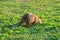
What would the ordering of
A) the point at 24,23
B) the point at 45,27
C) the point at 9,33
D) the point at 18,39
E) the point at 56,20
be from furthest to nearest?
Answer: the point at 56,20 → the point at 24,23 → the point at 45,27 → the point at 9,33 → the point at 18,39

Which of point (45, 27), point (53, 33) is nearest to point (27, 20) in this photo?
point (45, 27)

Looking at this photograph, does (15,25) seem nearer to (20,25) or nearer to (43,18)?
(20,25)

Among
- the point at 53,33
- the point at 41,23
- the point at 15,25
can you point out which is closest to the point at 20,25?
the point at 15,25

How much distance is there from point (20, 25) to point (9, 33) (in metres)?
1.44

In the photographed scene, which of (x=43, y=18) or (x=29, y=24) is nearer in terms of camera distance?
(x=29, y=24)

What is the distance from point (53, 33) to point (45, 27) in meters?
0.90

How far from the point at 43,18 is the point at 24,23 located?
1929 millimetres

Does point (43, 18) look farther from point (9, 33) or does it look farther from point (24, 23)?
point (9, 33)

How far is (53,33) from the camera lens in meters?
10.1

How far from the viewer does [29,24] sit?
37.3ft

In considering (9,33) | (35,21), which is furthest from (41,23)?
(9,33)

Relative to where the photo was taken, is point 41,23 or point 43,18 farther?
point 43,18

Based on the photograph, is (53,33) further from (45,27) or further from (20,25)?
(20,25)

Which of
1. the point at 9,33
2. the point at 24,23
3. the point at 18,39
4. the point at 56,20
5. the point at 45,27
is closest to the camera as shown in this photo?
the point at 18,39
